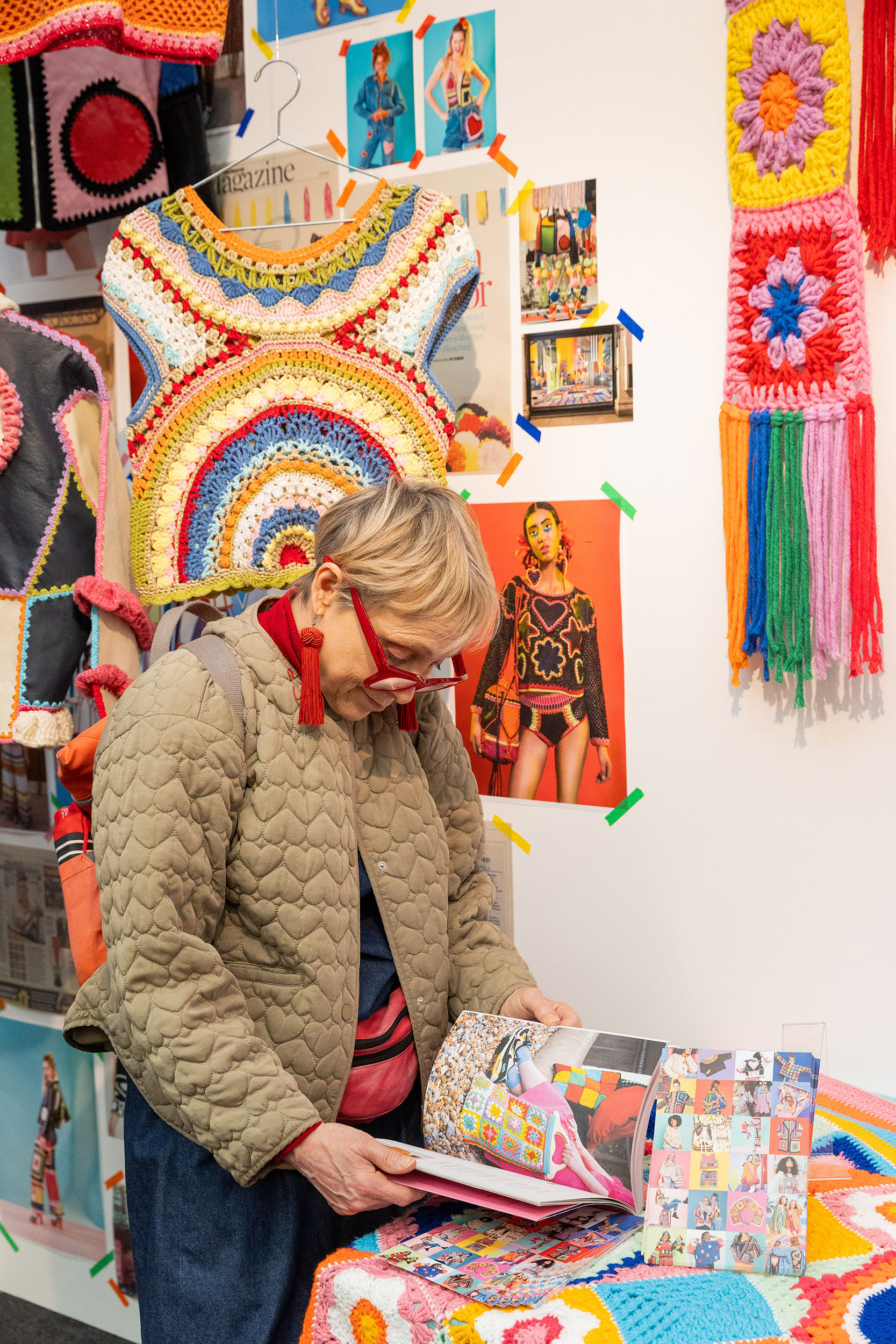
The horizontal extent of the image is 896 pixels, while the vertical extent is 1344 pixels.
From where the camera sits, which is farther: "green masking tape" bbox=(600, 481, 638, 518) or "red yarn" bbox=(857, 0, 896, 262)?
"green masking tape" bbox=(600, 481, 638, 518)

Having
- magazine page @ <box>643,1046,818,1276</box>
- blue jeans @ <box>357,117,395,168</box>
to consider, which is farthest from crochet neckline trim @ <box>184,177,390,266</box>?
magazine page @ <box>643,1046,818,1276</box>

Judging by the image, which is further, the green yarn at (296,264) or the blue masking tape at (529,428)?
the blue masking tape at (529,428)

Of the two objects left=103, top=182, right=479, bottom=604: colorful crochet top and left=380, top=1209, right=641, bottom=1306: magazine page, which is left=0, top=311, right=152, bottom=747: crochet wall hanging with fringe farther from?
left=380, top=1209, right=641, bottom=1306: magazine page

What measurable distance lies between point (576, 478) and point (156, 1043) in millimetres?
966

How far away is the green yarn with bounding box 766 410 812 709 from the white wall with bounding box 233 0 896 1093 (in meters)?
0.09

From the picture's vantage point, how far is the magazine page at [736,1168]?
0.98 m

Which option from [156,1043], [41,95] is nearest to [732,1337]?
[156,1043]

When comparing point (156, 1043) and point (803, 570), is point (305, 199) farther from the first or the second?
point (156, 1043)

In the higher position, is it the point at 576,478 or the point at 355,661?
the point at 576,478

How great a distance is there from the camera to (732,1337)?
897mm

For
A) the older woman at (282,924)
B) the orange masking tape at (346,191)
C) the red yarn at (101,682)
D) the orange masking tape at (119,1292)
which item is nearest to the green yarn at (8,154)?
the orange masking tape at (346,191)

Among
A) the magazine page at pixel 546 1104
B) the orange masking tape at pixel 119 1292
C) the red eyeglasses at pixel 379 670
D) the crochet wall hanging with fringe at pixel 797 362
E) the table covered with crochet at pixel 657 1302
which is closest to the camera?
the table covered with crochet at pixel 657 1302

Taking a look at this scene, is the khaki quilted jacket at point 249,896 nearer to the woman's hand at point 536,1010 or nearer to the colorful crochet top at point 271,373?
the woman's hand at point 536,1010

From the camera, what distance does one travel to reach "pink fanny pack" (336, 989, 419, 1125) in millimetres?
1213
